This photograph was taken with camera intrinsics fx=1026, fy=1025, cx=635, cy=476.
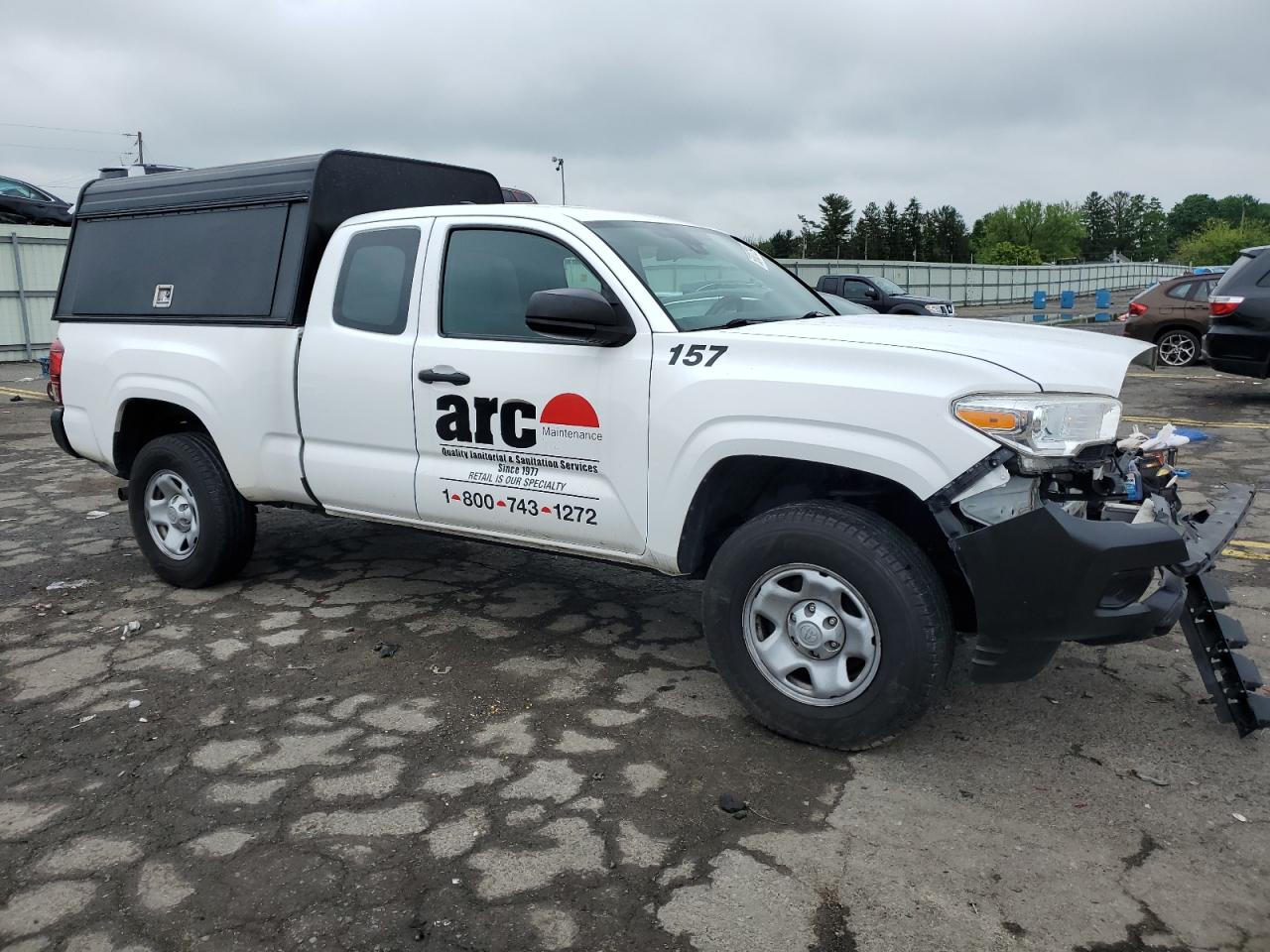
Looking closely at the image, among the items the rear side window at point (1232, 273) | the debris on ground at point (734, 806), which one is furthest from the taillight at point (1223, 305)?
the debris on ground at point (734, 806)

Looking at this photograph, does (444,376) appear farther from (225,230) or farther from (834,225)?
(834,225)

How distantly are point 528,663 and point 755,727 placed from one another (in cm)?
108

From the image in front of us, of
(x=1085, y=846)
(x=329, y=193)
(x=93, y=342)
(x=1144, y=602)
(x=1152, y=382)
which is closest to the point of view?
(x=1085, y=846)

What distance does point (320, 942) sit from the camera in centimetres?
251

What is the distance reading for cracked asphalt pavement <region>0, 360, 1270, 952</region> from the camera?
102 inches

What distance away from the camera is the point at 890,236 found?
3425 inches

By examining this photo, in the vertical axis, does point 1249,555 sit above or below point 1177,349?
below

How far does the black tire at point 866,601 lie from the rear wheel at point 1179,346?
12681mm

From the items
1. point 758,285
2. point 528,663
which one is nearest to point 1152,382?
point 758,285

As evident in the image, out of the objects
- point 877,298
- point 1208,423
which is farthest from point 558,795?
point 877,298

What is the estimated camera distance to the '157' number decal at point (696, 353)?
11.7 ft

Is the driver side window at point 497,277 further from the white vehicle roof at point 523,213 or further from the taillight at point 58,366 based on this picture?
the taillight at point 58,366

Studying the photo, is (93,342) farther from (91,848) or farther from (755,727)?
(755,727)

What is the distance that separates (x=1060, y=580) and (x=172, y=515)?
14.2 feet
